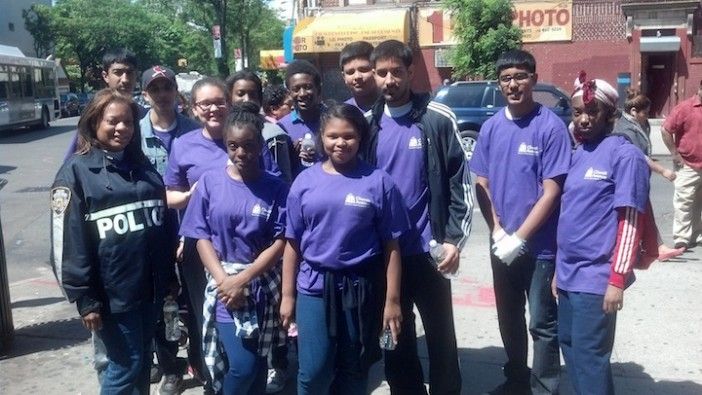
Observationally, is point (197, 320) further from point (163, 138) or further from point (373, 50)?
point (373, 50)

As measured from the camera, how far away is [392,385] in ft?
14.3

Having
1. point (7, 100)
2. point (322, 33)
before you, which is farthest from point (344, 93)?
point (7, 100)

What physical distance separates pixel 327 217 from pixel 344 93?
24.9 meters

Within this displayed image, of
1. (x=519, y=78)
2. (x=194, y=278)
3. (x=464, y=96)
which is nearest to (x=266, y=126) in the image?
(x=194, y=278)

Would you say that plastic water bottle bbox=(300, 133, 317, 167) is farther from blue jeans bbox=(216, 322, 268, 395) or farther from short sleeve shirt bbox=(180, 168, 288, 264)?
blue jeans bbox=(216, 322, 268, 395)

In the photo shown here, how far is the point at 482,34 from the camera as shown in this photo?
74.7 ft

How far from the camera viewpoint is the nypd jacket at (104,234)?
354cm

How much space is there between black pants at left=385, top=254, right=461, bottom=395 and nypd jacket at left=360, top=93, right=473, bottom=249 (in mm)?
217

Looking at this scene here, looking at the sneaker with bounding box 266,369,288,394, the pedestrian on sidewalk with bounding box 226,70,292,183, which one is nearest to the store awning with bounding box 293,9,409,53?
the pedestrian on sidewalk with bounding box 226,70,292,183

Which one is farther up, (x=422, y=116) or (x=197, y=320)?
(x=422, y=116)

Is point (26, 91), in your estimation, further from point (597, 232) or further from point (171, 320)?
point (597, 232)

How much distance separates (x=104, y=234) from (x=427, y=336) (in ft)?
5.78

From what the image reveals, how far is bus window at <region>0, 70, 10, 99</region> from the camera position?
26.7 metres

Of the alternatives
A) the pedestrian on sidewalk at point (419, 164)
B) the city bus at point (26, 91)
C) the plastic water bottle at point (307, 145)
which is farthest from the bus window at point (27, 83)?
the pedestrian on sidewalk at point (419, 164)
